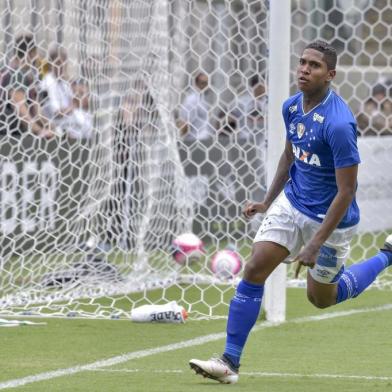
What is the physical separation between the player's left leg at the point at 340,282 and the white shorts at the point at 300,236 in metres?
0.02

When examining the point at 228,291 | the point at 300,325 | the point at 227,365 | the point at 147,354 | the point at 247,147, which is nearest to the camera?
the point at 227,365

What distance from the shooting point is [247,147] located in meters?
12.1

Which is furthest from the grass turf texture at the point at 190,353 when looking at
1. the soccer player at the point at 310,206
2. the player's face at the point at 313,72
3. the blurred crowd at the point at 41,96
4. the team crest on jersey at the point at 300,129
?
the blurred crowd at the point at 41,96

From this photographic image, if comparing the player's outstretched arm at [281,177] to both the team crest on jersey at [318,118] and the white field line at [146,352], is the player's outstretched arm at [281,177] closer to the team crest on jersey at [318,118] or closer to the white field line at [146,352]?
the team crest on jersey at [318,118]

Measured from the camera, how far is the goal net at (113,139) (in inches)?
427

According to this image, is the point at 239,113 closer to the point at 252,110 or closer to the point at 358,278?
the point at 252,110

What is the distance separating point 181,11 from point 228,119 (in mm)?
1865

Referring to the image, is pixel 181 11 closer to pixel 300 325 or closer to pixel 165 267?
pixel 165 267

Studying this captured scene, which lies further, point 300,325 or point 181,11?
point 181,11

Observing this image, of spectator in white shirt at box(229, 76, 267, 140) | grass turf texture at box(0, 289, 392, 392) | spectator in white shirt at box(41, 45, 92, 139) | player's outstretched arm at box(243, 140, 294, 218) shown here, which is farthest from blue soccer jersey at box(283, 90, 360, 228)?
spectator in white shirt at box(41, 45, 92, 139)

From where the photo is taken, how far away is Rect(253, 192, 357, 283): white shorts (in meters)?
7.17

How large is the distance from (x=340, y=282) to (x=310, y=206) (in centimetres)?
68

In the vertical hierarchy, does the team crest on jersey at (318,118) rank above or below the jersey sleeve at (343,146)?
above

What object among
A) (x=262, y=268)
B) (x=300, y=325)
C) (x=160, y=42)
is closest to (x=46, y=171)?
(x=160, y=42)
